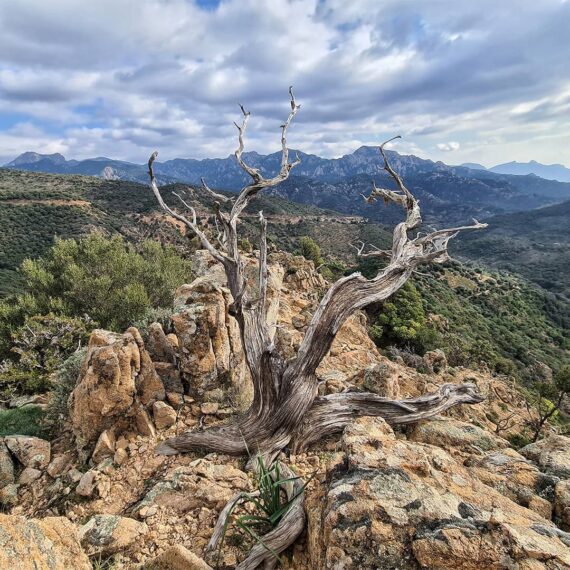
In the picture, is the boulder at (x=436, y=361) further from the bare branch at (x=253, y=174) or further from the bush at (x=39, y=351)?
the bush at (x=39, y=351)

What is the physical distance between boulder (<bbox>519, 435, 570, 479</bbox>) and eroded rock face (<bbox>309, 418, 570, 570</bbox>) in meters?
1.35

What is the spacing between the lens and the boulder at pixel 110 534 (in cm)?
372

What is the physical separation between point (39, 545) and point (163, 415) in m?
3.57

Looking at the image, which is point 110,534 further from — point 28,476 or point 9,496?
point 28,476

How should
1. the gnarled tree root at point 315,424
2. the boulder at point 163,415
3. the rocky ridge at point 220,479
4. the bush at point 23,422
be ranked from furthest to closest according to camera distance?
the bush at point 23,422
the boulder at point 163,415
the gnarled tree root at point 315,424
the rocky ridge at point 220,479

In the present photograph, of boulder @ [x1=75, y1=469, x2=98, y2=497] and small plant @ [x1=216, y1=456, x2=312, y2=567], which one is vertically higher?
small plant @ [x1=216, y1=456, x2=312, y2=567]

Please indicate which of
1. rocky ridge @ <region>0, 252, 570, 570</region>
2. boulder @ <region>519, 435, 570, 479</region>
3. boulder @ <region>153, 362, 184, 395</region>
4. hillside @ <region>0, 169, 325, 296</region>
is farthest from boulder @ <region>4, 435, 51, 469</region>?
hillside @ <region>0, 169, 325, 296</region>

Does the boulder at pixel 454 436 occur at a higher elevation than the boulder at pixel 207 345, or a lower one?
lower

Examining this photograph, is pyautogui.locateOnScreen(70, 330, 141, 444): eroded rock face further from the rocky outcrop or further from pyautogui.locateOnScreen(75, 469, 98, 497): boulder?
pyautogui.locateOnScreen(75, 469, 98, 497): boulder

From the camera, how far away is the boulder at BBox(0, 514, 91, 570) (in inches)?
92.8

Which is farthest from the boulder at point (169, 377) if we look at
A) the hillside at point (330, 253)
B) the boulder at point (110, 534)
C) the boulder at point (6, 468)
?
the hillside at point (330, 253)

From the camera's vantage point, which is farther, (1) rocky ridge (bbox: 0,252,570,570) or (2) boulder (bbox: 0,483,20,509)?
(2) boulder (bbox: 0,483,20,509)

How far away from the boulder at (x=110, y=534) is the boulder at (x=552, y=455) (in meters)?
4.97

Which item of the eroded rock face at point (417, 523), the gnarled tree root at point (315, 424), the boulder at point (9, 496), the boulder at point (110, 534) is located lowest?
the boulder at point (9, 496)
